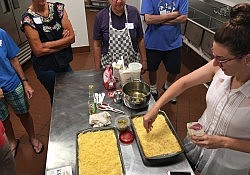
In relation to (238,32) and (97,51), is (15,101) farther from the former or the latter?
(238,32)

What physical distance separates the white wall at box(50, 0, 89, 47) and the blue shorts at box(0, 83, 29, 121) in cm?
242

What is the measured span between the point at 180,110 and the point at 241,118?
1919 mm

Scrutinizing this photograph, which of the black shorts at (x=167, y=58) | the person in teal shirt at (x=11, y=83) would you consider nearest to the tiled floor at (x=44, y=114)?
the person in teal shirt at (x=11, y=83)

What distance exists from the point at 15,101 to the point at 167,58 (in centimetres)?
179

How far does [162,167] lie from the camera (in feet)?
4.14

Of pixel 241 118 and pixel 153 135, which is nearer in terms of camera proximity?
pixel 241 118

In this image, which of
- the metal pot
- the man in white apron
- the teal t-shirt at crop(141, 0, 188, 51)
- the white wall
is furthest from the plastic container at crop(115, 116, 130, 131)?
the white wall

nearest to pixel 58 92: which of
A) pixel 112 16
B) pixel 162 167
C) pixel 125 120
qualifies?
pixel 125 120

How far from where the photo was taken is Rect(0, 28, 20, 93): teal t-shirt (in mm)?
1899

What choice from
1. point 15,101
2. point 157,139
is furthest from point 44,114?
point 157,139

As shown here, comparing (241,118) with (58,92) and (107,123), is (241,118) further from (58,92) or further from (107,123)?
(58,92)

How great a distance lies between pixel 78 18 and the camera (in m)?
4.24

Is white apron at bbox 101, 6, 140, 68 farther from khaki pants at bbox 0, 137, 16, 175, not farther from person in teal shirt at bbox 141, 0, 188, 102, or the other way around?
khaki pants at bbox 0, 137, 16, 175

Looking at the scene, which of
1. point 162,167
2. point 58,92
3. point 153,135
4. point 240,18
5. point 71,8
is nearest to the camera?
point 240,18
